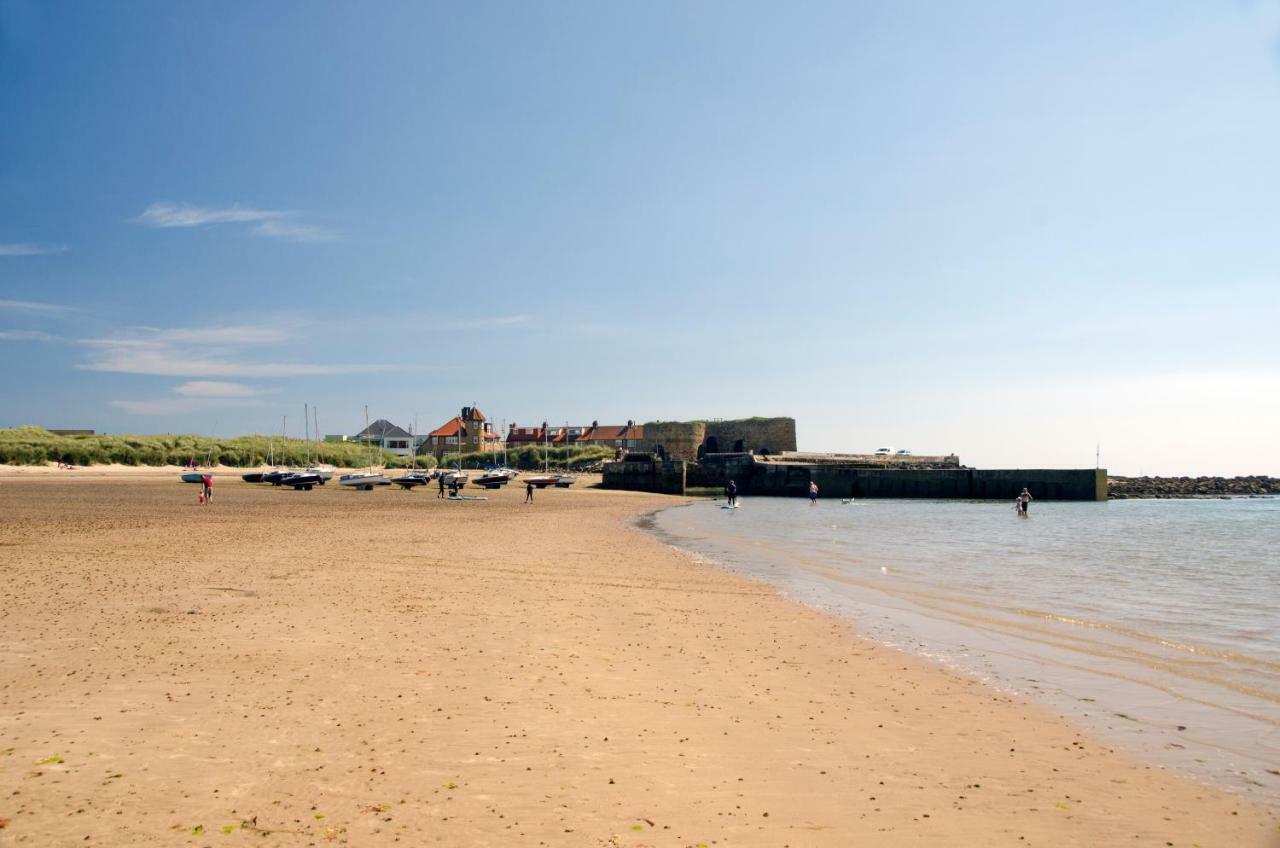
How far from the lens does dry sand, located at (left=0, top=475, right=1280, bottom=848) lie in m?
4.97

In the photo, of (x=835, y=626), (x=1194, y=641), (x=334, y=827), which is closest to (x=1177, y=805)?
(x=334, y=827)

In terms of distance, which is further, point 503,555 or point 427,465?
point 427,465

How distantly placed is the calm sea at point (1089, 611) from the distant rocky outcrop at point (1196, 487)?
4272cm

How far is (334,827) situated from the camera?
15.4 feet

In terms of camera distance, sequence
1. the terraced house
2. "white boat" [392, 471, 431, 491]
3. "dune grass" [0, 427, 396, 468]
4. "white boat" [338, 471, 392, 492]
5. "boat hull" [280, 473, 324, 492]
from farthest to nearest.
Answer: the terraced house → "dune grass" [0, 427, 396, 468] → "white boat" [392, 471, 431, 491] → "white boat" [338, 471, 392, 492] → "boat hull" [280, 473, 324, 492]

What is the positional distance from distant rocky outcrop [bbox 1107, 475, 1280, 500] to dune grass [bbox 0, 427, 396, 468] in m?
80.6

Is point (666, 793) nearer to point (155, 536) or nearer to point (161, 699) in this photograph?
point (161, 699)

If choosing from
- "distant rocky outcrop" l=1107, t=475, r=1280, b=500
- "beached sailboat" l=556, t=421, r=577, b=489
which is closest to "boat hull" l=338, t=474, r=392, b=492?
"beached sailboat" l=556, t=421, r=577, b=489

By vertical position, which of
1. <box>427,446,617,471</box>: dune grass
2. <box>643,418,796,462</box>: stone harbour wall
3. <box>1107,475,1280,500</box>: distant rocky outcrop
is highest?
<box>643,418,796,462</box>: stone harbour wall

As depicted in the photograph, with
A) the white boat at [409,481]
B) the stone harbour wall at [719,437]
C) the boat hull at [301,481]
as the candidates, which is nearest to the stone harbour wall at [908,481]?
the stone harbour wall at [719,437]

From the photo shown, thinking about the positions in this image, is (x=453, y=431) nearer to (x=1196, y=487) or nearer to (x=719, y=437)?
(x=719, y=437)

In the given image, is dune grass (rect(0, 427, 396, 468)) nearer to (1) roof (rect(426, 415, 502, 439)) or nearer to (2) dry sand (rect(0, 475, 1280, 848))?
(1) roof (rect(426, 415, 502, 439))

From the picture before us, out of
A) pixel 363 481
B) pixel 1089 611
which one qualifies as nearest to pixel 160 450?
pixel 363 481

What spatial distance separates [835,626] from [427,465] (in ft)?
327
